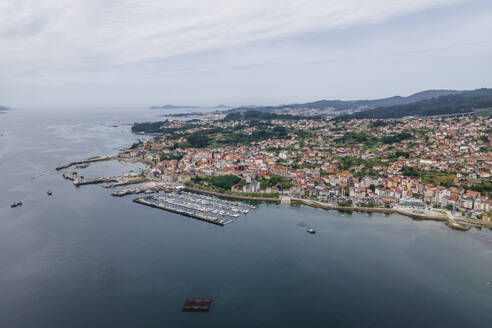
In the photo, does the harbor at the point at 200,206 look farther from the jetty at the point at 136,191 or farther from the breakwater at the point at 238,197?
the jetty at the point at 136,191

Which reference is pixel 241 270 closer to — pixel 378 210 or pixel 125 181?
pixel 378 210

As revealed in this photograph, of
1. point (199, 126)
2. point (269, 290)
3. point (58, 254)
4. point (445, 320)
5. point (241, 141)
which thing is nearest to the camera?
point (445, 320)

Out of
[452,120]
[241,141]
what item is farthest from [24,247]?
[452,120]

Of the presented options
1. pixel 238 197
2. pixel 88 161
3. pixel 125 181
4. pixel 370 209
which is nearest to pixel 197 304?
pixel 238 197

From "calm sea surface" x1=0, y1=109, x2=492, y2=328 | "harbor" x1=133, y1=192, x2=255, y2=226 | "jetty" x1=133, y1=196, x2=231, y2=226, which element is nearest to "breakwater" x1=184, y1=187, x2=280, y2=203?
"harbor" x1=133, y1=192, x2=255, y2=226

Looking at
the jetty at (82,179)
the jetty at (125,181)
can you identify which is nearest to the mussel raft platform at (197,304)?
the jetty at (125,181)

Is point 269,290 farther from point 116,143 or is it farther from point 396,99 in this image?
point 396,99
